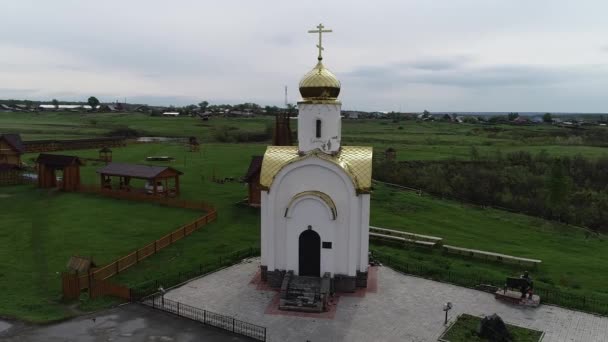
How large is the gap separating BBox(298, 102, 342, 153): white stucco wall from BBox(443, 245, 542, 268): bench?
923 cm

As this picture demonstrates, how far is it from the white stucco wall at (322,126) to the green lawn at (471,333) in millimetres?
8155

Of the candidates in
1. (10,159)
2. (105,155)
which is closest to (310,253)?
(10,159)

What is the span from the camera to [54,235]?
81.6 ft

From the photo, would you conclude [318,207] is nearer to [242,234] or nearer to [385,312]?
[385,312]

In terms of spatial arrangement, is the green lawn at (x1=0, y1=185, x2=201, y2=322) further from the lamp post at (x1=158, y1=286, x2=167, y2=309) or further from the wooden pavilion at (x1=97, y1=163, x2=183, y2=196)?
the lamp post at (x1=158, y1=286, x2=167, y2=309)

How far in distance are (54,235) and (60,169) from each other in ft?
43.8

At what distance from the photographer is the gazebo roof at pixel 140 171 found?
33.6 meters

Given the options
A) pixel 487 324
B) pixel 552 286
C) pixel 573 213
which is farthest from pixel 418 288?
pixel 573 213

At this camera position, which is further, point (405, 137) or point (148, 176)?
point (405, 137)

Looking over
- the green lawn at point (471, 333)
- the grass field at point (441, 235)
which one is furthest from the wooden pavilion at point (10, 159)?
the green lawn at point (471, 333)

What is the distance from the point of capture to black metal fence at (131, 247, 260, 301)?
17.7 m

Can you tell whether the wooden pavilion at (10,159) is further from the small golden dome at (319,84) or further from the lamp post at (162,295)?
the small golden dome at (319,84)

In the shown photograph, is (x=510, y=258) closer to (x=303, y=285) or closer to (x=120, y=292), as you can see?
(x=303, y=285)

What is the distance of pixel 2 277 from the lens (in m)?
19.0
